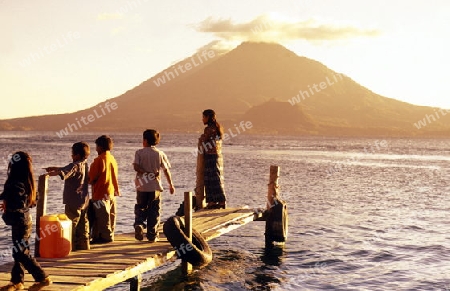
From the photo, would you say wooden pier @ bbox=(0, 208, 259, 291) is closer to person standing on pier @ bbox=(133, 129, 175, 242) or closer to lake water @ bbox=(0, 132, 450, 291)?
person standing on pier @ bbox=(133, 129, 175, 242)

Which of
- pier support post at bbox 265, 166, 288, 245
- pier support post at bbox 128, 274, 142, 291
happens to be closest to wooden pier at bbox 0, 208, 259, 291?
pier support post at bbox 128, 274, 142, 291

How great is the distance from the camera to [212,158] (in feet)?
46.1

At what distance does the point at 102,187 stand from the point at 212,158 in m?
4.65

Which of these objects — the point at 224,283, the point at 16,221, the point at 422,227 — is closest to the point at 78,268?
the point at 16,221

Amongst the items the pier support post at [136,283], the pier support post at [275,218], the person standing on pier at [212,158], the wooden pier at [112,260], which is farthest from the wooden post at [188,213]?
the pier support post at [275,218]

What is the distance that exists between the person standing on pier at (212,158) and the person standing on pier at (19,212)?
19.5 feet

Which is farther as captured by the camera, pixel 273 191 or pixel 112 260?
pixel 273 191

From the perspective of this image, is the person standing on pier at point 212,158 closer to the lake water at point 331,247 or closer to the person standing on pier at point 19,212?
the lake water at point 331,247

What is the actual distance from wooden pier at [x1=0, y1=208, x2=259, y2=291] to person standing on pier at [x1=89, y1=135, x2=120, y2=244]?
33cm

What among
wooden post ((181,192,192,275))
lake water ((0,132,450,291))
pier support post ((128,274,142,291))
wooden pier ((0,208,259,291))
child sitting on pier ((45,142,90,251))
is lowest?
lake water ((0,132,450,291))

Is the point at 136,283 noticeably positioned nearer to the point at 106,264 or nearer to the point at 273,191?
the point at 106,264

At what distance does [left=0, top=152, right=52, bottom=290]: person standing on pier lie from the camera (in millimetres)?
7465

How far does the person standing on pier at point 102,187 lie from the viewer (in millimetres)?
9797

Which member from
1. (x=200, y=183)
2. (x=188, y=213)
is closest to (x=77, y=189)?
(x=188, y=213)
